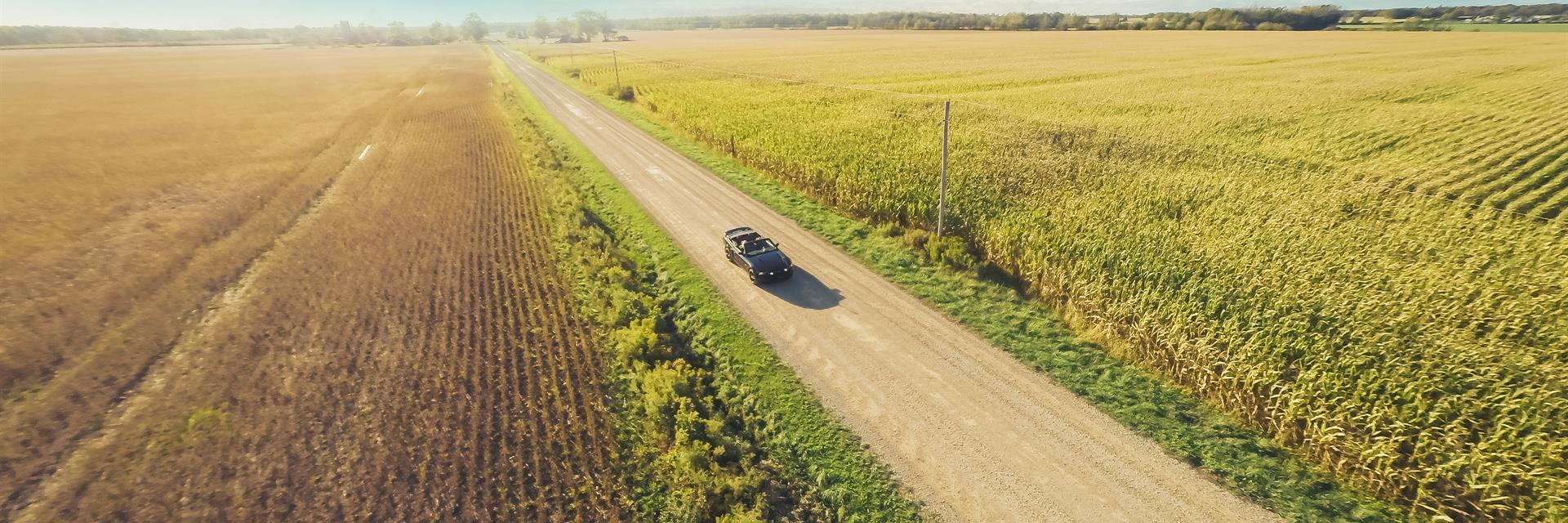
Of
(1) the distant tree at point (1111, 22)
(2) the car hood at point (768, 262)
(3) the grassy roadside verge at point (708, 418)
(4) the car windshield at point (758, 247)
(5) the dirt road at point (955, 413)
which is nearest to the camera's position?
(5) the dirt road at point (955, 413)

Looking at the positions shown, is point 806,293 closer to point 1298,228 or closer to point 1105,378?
point 1105,378

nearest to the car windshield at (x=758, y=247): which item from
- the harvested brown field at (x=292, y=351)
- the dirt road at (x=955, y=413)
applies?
the dirt road at (x=955, y=413)

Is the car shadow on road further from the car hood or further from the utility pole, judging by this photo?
the utility pole

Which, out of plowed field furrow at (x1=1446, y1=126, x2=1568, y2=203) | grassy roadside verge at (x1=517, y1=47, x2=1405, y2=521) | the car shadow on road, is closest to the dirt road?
the car shadow on road

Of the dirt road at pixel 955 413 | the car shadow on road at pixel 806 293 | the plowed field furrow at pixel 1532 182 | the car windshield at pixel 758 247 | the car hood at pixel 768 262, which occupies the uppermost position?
the plowed field furrow at pixel 1532 182

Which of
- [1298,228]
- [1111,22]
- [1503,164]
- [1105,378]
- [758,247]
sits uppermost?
[1111,22]

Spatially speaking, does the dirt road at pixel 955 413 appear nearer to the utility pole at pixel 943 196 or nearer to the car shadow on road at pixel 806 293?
the car shadow on road at pixel 806 293

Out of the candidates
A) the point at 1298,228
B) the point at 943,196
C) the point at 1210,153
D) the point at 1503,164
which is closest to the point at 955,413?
the point at 943,196
